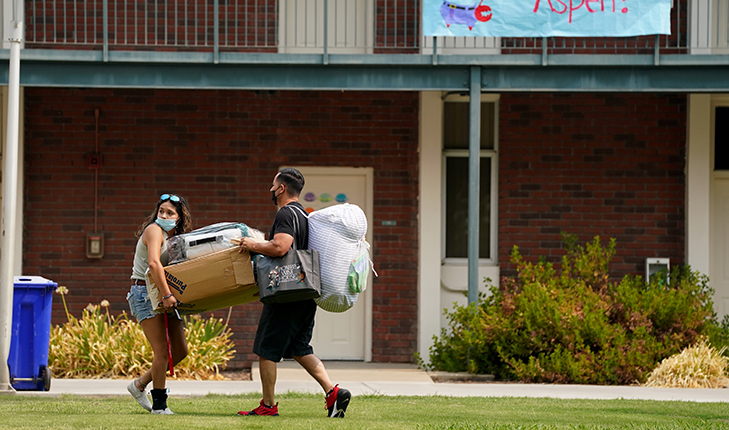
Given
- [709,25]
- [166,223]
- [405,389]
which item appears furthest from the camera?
[709,25]

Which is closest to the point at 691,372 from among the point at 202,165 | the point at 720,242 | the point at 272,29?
the point at 720,242

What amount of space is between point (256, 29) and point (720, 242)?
19.3 feet

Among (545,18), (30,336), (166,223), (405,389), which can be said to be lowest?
(405,389)

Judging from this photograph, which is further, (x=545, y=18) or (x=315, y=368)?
(x=545, y=18)

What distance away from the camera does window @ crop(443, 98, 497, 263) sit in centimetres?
1011

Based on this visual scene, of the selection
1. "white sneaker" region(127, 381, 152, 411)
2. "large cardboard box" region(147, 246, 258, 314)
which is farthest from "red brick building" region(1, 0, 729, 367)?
"large cardboard box" region(147, 246, 258, 314)

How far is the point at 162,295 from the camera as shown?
5.07m

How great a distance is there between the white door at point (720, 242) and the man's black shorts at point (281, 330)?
21.5 feet

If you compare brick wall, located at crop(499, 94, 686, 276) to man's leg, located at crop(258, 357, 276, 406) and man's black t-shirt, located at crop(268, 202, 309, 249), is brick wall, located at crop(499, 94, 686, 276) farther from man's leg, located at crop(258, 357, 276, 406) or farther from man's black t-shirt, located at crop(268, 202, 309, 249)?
man's leg, located at crop(258, 357, 276, 406)

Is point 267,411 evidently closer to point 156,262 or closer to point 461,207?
point 156,262

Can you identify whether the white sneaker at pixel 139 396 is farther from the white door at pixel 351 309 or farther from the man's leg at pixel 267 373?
the white door at pixel 351 309

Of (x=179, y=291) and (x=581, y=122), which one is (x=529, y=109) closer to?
(x=581, y=122)

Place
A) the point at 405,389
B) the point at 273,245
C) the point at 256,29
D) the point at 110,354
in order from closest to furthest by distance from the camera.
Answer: the point at 273,245 → the point at 405,389 → the point at 110,354 → the point at 256,29

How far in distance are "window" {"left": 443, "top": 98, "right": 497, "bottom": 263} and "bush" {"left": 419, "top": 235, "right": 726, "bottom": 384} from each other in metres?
1.08
